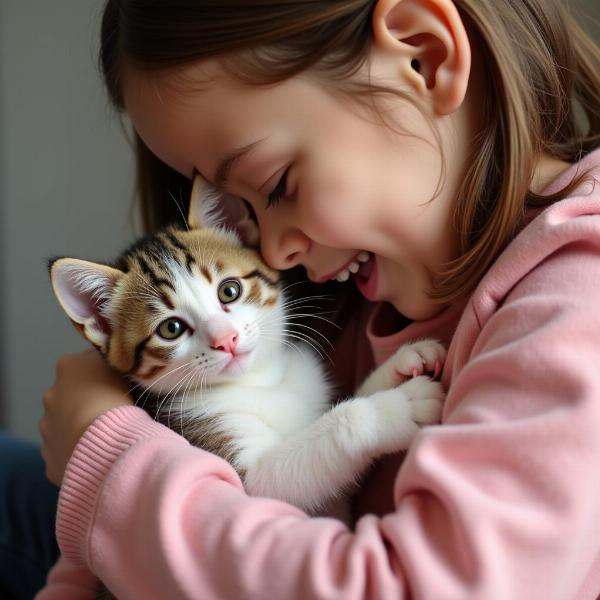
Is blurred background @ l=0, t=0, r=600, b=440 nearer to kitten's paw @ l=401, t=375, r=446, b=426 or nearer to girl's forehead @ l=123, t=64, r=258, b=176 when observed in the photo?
girl's forehead @ l=123, t=64, r=258, b=176

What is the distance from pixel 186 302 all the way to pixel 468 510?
565mm

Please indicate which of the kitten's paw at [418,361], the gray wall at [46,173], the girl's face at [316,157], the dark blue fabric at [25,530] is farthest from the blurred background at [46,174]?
the kitten's paw at [418,361]

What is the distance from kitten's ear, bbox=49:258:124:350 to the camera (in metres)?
1.12

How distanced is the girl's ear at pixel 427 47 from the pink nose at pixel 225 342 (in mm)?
419

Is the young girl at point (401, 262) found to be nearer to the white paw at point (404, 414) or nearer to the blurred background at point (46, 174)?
the white paw at point (404, 414)

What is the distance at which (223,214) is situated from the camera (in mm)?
1242

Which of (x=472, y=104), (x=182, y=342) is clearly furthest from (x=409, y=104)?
(x=182, y=342)

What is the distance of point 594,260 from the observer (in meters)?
0.80

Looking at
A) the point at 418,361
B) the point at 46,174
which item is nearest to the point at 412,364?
the point at 418,361

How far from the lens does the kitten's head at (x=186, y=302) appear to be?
1.08 m

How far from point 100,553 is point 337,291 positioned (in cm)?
65

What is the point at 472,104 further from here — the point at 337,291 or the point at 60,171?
the point at 60,171

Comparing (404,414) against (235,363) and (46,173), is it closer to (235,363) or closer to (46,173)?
(235,363)

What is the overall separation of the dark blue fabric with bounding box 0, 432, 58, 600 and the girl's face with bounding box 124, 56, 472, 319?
74 cm
